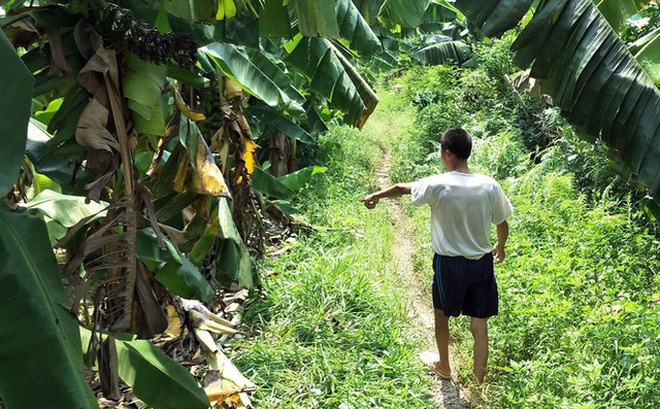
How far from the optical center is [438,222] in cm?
364

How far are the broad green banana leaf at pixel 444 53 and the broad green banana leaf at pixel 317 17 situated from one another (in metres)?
13.0

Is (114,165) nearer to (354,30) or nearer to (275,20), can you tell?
(275,20)

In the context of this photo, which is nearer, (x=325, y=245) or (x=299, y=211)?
(x=325, y=245)

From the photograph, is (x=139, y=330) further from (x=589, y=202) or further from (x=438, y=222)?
(x=589, y=202)

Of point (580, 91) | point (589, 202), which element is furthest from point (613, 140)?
point (589, 202)

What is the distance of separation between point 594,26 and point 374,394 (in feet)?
7.50

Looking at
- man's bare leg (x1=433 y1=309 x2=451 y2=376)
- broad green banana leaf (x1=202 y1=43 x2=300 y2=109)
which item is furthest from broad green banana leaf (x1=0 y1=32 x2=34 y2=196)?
man's bare leg (x1=433 y1=309 x2=451 y2=376)

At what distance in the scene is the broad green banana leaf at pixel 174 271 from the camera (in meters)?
2.48

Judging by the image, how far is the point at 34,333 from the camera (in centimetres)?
142

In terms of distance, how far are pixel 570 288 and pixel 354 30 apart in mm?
2423

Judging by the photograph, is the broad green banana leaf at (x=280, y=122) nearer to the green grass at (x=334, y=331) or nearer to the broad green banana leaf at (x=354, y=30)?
the green grass at (x=334, y=331)

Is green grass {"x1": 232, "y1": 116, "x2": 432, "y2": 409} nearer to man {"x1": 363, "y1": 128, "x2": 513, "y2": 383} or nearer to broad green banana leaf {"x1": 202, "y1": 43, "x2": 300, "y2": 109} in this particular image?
man {"x1": 363, "y1": 128, "x2": 513, "y2": 383}

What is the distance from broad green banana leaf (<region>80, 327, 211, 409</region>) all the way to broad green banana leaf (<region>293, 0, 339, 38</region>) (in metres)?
1.58

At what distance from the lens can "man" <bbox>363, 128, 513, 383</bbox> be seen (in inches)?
139
